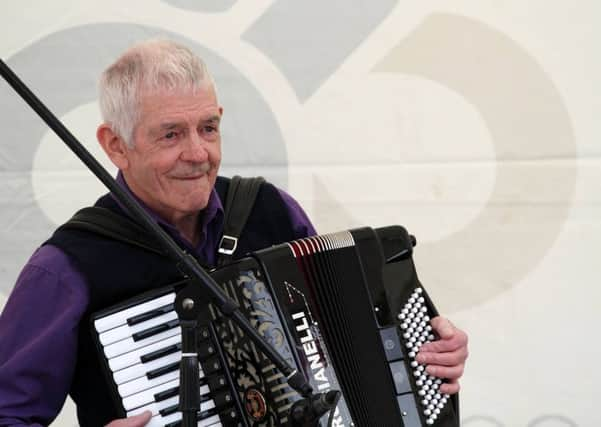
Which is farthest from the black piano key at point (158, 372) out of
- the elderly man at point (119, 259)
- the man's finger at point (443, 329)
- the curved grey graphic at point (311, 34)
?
the curved grey graphic at point (311, 34)

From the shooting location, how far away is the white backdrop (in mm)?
2717

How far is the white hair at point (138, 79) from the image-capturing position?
187 cm

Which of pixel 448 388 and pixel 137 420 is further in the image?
pixel 448 388

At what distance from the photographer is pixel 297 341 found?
5.62 feet

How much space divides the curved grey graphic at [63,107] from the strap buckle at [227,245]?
0.84 meters

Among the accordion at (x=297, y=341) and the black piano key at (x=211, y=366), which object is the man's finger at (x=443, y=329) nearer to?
the accordion at (x=297, y=341)

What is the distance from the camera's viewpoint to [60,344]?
181 centimetres

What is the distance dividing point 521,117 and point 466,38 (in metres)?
0.29

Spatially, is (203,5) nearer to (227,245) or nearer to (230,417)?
(227,245)

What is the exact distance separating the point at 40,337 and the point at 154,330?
26 cm

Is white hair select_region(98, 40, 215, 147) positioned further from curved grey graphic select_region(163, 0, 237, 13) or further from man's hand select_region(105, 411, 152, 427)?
curved grey graphic select_region(163, 0, 237, 13)

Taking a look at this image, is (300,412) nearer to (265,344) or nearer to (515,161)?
(265,344)

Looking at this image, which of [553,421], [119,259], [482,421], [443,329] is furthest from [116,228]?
[553,421]

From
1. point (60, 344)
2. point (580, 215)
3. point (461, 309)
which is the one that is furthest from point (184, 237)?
point (580, 215)
